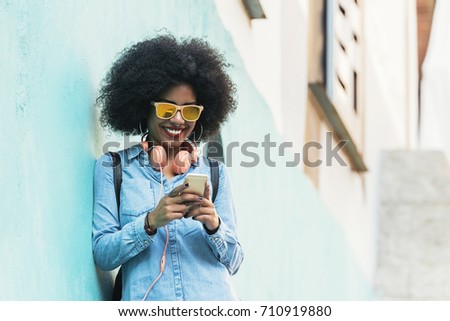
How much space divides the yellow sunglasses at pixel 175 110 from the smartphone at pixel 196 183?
0.37m

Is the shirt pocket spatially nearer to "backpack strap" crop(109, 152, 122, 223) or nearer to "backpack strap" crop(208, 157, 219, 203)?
"backpack strap" crop(109, 152, 122, 223)

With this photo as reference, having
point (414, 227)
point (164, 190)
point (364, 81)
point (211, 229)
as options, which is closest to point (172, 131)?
point (164, 190)

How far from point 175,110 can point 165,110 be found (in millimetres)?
30

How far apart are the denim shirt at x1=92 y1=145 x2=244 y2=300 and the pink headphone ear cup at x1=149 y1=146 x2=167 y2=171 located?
2 centimetres

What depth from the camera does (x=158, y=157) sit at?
3.33m

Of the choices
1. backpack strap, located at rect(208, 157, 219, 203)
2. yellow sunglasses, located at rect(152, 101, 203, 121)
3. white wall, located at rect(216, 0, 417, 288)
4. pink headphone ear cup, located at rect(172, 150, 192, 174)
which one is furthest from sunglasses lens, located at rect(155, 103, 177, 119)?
white wall, located at rect(216, 0, 417, 288)

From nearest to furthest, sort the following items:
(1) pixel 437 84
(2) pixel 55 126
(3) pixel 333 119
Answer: (2) pixel 55 126
(3) pixel 333 119
(1) pixel 437 84

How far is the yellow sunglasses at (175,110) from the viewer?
3344 millimetres

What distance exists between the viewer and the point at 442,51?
12.5 metres

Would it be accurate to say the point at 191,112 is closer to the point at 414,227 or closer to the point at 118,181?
the point at 118,181

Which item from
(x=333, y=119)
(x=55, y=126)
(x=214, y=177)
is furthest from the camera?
(x=333, y=119)

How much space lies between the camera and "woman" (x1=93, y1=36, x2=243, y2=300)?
3164mm

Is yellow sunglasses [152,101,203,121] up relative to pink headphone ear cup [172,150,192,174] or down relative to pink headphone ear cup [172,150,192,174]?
A: up

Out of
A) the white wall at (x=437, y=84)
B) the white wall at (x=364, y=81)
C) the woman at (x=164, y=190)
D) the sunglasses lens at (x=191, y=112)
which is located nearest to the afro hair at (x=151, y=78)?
the woman at (x=164, y=190)
